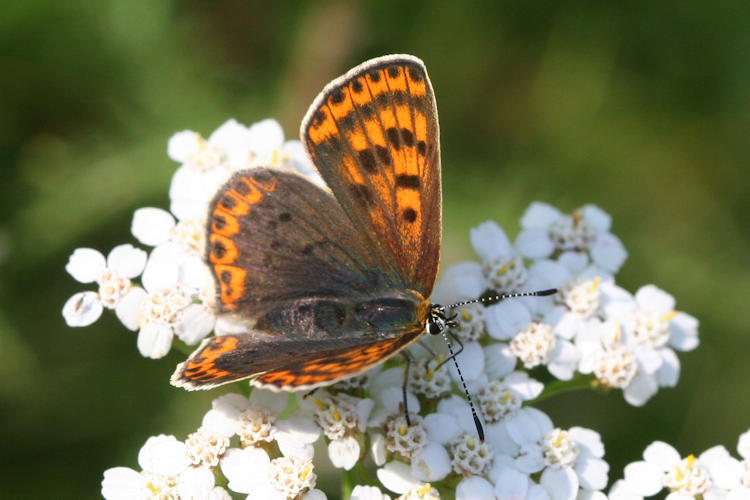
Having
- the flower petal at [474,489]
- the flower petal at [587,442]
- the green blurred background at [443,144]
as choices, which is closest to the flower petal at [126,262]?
the green blurred background at [443,144]

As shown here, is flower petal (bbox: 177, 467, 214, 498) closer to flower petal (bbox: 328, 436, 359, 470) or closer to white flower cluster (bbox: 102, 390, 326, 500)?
white flower cluster (bbox: 102, 390, 326, 500)

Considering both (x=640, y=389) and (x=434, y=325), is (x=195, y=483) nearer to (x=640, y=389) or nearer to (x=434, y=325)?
(x=434, y=325)

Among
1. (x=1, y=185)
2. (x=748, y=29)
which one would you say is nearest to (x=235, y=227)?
(x=1, y=185)

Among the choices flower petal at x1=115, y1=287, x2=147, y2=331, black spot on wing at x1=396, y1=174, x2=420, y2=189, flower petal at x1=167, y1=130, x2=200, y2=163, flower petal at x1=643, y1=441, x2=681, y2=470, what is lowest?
flower petal at x1=643, y1=441, x2=681, y2=470

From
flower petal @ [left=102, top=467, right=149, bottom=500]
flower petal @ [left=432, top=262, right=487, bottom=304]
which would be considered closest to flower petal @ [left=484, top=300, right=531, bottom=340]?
flower petal @ [left=432, top=262, right=487, bottom=304]

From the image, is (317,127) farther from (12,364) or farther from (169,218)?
(12,364)

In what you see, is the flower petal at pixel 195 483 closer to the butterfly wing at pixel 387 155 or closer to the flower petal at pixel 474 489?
the flower petal at pixel 474 489
